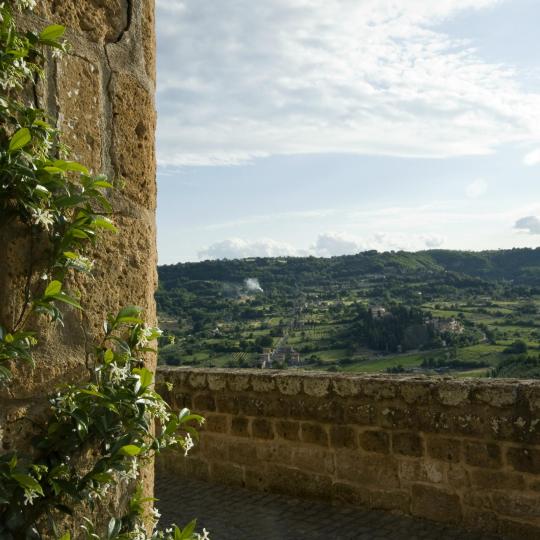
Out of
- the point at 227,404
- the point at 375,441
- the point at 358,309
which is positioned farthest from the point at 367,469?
the point at 358,309

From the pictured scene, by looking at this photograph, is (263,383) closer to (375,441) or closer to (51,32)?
(375,441)

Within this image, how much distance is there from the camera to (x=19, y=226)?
1399 millimetres

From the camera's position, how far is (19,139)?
53.2 inches

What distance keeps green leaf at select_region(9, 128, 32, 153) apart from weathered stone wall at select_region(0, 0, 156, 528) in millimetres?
147

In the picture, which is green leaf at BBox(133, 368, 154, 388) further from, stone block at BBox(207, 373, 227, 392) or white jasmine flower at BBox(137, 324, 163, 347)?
stone block at BBox(207, 373, 227, 392)

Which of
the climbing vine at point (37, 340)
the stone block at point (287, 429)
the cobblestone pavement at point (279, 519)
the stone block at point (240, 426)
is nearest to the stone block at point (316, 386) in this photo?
the stone block at point (287, 429)

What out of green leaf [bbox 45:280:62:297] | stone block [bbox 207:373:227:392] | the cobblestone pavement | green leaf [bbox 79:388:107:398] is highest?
green leaf [bbox 45:280:62:297]

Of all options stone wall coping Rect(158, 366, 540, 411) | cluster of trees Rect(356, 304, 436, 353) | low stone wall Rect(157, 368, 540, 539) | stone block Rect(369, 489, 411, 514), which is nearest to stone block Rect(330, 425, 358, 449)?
low stone wall Rect(157, 368, 540, 539)

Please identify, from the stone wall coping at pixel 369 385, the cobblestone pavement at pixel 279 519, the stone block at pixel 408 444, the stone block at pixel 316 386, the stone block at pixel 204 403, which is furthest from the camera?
the stone block at pixel 204 403

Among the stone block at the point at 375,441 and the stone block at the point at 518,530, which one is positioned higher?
the stone block at the point at 375,441

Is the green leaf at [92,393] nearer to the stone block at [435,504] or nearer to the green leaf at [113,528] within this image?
the green leaf at [113,528]

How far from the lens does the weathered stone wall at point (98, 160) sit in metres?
1.40

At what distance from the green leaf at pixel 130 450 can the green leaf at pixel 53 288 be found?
1.29 feet

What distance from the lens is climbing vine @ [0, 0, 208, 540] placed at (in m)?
1.36
